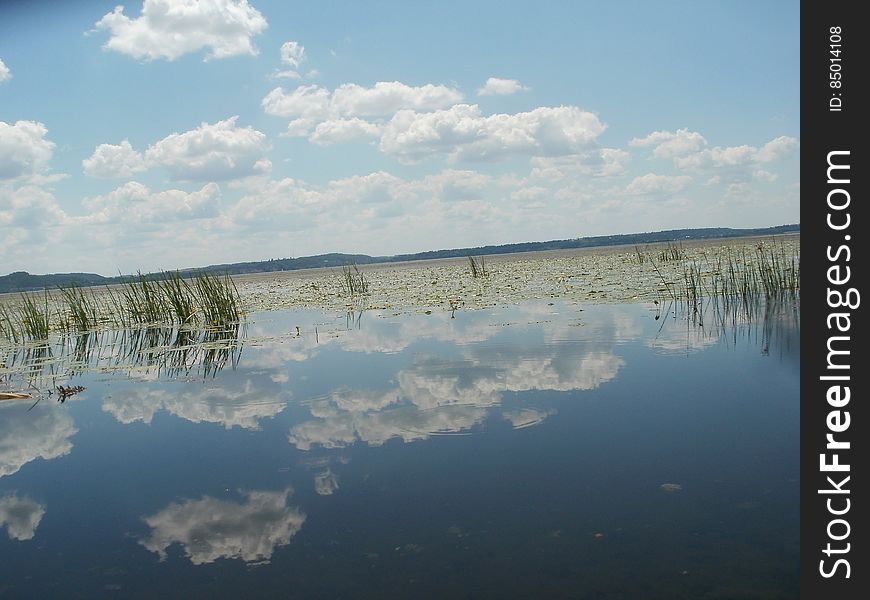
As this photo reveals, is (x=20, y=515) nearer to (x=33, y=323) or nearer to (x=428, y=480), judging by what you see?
(x=428, y=480)

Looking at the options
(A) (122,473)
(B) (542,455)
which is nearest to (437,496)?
(B) (542,455)

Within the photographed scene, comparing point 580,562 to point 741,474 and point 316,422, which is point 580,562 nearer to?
point 741,474

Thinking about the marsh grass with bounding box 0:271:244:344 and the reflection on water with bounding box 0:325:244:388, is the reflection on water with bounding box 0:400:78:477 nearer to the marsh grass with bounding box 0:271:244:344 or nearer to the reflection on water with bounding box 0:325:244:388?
the reflection on water with bounding box 0:325:244:388

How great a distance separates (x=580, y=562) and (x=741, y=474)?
126cm

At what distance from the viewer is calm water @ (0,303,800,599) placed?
2.63 metres

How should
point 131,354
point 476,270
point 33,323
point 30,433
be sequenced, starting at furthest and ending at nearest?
point 476,270, point 33,323, point 131,354, point 30,433

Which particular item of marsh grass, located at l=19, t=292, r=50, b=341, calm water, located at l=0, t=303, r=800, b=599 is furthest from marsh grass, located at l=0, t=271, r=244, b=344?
calm water, located at l=0, t=303, r=800, b=599

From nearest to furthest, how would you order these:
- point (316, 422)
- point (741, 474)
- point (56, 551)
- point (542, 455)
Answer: point (56, 551) < point (741, 474) < point (542, 455) < point (316, 422)

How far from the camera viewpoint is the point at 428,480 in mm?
3623

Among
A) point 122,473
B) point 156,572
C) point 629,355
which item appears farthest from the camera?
point 629,355
